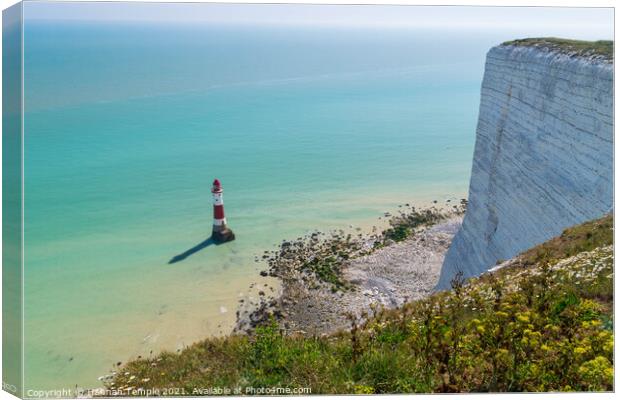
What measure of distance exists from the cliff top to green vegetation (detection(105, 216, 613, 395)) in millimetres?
5425

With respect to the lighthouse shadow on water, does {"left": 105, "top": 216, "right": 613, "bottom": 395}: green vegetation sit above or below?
above

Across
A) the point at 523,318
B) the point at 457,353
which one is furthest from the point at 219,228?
the point at 523,318

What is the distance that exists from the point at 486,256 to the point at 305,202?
12193 millimetres

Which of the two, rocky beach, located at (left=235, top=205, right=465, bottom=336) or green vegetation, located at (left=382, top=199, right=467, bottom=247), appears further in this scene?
green vegetation, located at (left=382, top=199, right=467, bottom=247)

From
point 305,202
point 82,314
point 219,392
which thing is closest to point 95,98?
point 305,202

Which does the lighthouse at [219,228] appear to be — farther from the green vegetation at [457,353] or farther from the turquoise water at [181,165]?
the green vegetation at [457,353]

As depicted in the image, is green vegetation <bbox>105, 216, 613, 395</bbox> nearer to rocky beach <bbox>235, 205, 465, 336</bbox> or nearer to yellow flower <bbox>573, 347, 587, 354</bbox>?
yellow flower <bbox>573, 347, 587, 354</bbox>

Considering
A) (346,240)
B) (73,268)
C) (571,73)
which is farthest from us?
(346,240)

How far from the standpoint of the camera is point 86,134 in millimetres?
32750

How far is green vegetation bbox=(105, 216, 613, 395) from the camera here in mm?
5840

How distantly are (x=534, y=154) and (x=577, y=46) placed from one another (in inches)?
107

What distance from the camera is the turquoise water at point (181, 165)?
15.1 metres

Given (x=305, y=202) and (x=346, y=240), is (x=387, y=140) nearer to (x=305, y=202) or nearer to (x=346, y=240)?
(x=305, y=202)

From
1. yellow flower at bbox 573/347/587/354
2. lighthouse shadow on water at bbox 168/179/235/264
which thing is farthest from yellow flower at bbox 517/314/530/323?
lighthouse shadow on water at bbox 168/179/235/264
